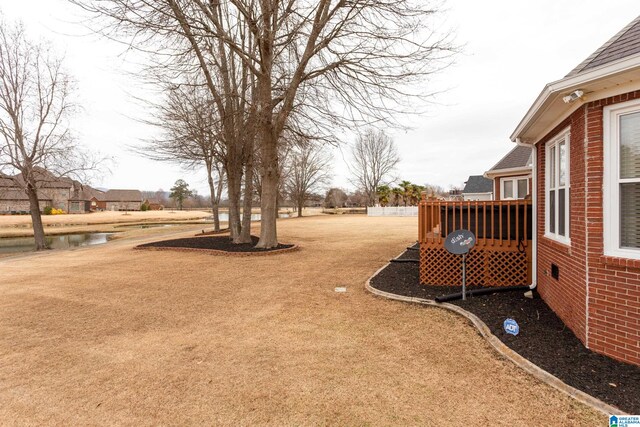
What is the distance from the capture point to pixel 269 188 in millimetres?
12789

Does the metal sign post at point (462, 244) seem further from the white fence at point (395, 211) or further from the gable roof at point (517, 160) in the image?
the white fence at point (395, 211)

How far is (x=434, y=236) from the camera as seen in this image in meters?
7.32

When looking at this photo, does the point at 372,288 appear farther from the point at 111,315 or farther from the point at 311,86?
the point at 311,86

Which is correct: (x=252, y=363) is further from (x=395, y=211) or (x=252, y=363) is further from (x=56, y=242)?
(x=395, y=211)

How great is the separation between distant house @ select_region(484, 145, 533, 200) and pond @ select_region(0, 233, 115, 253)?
24080 millimetres

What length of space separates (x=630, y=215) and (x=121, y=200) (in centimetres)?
8985

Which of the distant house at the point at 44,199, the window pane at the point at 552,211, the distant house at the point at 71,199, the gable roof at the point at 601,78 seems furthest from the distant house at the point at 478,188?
the distant house at the point at 44,199

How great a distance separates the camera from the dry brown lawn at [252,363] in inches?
108

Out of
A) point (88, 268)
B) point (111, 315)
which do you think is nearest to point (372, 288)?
point (111, 315)

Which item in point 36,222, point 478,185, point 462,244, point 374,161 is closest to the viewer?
point 462,244

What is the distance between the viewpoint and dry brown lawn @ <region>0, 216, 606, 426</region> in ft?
9.04

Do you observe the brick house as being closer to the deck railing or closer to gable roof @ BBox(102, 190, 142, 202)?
the deck railing

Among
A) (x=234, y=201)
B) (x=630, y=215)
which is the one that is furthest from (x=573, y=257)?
(x=234, y=201)
